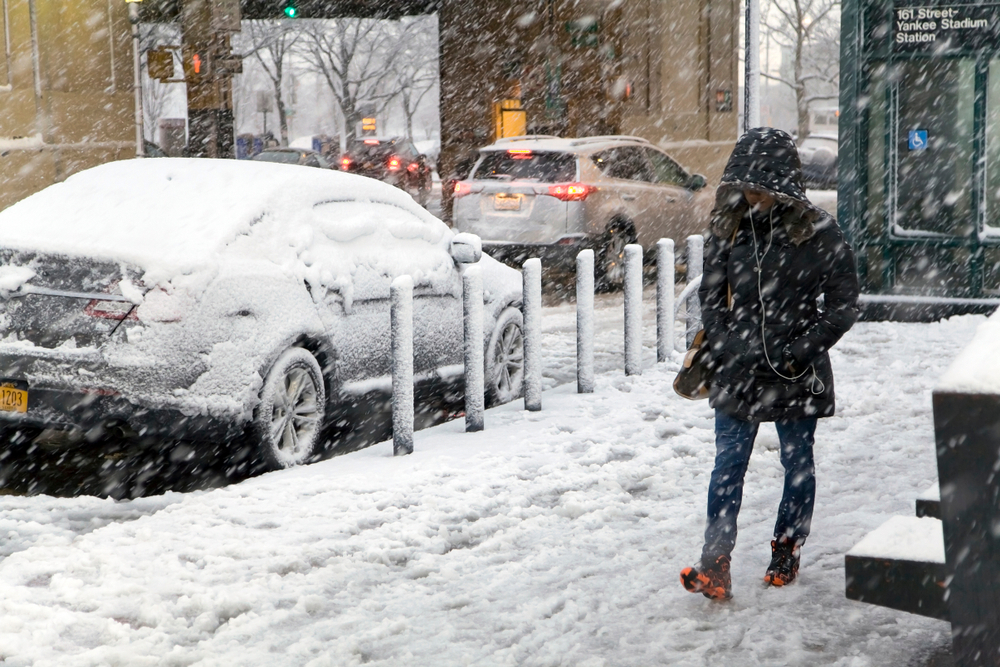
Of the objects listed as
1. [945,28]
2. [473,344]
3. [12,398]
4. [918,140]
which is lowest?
[12,398]

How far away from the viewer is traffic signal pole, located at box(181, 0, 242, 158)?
17.6m

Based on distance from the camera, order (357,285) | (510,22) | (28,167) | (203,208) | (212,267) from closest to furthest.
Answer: (212,267) → (203,208) → (357,285) → (28,167) → (510,22)

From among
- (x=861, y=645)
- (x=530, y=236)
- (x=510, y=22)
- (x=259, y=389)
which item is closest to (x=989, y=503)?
(x=861, y=645)

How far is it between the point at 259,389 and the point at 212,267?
2.20 feet

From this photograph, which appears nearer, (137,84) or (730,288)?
(730,288)

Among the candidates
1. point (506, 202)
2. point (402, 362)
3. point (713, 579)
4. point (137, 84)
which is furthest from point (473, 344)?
point (137, 84)

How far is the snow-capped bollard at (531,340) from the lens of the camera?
816 centimetres

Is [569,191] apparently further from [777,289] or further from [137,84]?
[137,84]

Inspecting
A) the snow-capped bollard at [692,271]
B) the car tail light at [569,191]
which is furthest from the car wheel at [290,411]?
the car tail light at [569,191]

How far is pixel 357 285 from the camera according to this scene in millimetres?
7340

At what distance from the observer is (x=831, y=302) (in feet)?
15.1

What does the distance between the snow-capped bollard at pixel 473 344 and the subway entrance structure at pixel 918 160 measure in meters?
5.83

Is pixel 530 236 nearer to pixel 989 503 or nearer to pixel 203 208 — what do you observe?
pixel 203 208

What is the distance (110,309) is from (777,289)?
3353 millimetres
